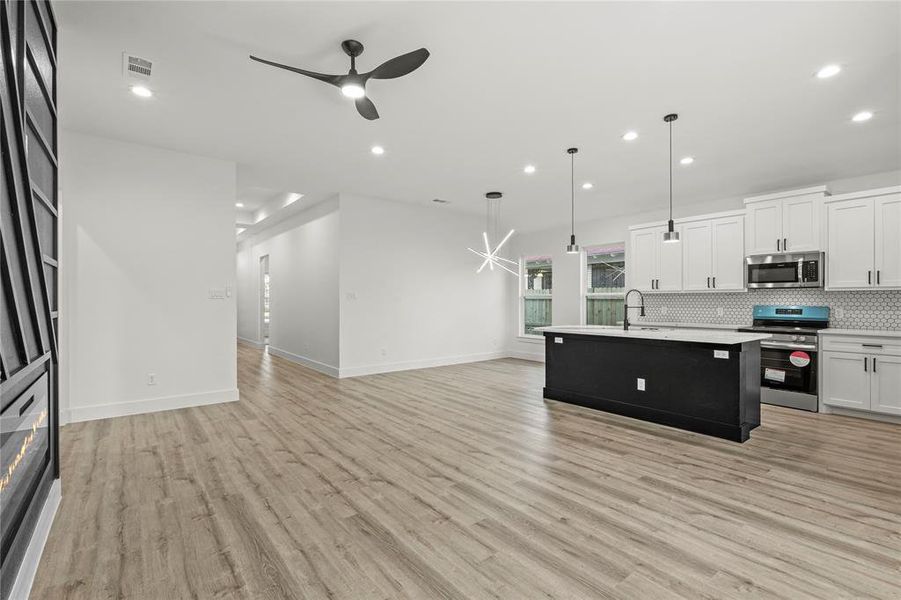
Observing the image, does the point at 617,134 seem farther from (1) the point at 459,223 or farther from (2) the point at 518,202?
(1) the point at 459,223

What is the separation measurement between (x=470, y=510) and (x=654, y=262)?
536 cm

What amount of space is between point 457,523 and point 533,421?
2125mm

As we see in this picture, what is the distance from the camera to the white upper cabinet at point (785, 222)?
198 inches

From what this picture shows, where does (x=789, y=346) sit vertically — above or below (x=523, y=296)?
below

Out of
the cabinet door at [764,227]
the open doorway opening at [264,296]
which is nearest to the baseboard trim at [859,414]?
the cabinet door at [764,227]

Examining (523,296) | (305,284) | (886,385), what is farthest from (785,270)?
(305,284)

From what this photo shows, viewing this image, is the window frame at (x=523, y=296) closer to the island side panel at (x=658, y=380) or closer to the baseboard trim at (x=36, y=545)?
the island side panel at (x=658, y=380)

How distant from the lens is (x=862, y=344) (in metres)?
4.51

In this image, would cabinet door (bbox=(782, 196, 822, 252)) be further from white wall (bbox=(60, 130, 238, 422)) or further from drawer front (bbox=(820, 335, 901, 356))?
white wall (bbox=(60, 130, 238, 422))

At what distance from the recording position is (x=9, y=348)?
172 centimetres

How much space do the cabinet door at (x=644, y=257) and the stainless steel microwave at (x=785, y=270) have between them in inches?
49.0

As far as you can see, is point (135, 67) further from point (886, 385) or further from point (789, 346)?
point (886, 385)

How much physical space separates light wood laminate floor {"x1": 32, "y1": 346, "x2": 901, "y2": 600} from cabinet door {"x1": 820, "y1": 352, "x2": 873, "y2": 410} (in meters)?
0.25

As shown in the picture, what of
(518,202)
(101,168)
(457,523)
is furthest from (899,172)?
(101,168)
